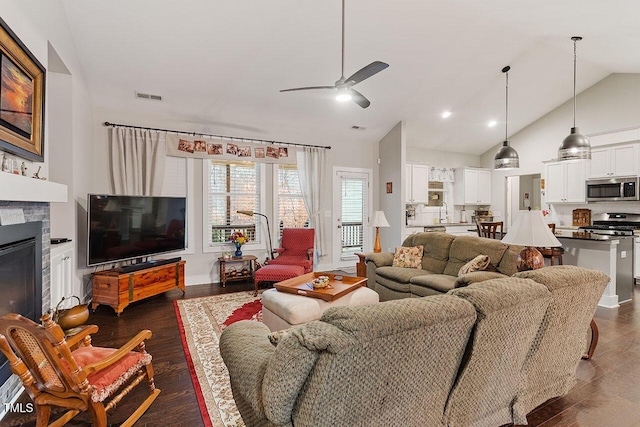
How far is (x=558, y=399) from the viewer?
2242mm

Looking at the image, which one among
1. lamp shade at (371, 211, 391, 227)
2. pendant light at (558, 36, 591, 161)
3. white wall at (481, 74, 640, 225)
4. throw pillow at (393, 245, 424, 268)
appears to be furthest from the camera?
white wall at (481, 74, 640, 225)

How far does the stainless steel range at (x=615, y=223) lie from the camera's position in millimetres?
5785

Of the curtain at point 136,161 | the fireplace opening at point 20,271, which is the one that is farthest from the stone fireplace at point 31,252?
the curtain at point 136,161

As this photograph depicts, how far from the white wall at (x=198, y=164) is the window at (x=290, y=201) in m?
0.24

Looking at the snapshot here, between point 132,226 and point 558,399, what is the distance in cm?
466

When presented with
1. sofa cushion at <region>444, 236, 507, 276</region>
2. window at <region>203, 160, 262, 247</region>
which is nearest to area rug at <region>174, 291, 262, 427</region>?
window at <region>203, 160, 262, 247</region>

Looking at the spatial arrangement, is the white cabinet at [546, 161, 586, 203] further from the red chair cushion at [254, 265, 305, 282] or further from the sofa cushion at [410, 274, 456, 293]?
the red chair cushion at [254, 265, 305, 282]

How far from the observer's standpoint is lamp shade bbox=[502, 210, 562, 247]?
105 inches

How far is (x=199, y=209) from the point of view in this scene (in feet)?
17.9

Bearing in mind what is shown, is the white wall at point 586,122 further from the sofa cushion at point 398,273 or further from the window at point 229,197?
the window at point 229,197

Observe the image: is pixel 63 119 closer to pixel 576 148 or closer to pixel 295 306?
pixel 295 306

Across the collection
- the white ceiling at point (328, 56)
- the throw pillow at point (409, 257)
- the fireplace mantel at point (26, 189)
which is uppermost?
the white ceiling at point (328, 56)

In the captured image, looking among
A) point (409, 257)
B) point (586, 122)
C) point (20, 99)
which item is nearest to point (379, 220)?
point (409, 257)

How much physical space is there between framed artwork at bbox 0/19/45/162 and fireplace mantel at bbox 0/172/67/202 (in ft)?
0.71
